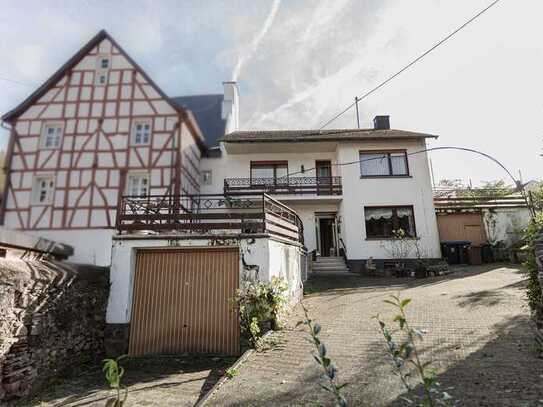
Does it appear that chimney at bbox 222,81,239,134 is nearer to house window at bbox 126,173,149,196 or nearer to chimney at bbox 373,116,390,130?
house window at bbox 126,173,149,196

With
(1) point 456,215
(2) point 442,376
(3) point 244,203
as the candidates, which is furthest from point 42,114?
(1) point 456,215

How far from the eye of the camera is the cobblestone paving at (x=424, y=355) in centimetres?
380

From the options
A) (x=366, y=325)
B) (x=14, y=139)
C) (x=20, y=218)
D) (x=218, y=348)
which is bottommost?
(x=218, y=348)

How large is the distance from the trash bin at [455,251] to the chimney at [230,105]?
44.1 ft

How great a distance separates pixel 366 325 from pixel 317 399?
10.0 feet

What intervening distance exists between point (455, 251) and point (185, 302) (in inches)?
521

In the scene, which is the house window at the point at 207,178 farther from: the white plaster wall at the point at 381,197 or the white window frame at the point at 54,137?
the white plaster wall at the point at 381,197

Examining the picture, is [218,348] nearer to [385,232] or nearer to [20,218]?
[385,232]

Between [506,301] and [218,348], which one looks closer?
[218,348]

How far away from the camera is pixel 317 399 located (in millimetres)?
3826

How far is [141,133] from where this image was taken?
50.5 ft

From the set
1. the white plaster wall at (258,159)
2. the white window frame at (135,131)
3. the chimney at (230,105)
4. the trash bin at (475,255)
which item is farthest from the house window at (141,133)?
the trash bin at (475,255)

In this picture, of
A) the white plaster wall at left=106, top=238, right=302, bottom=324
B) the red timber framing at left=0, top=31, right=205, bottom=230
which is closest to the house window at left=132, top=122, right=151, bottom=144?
the red timber framing at left=0, top=31, right=205, bottom=230

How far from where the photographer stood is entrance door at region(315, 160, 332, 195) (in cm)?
1564
